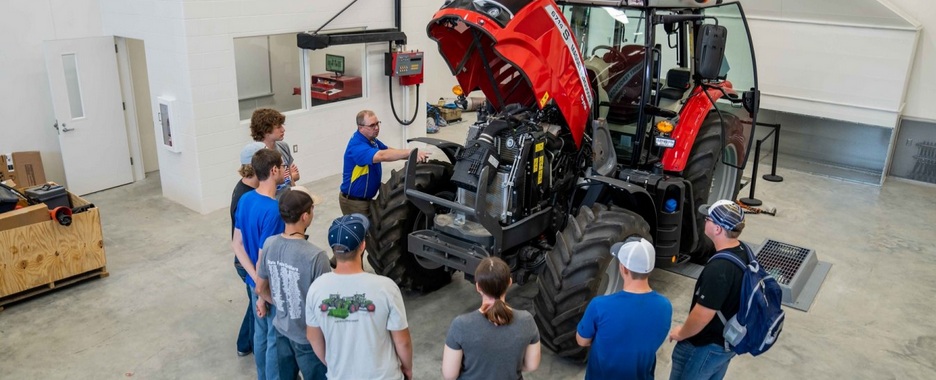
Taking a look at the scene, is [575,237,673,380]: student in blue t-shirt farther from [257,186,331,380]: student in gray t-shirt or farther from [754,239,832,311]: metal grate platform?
[754,239,832,311]: metal grate platform

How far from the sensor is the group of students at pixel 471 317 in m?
2.78

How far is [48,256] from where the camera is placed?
5.34 metres

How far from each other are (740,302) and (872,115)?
6.71m

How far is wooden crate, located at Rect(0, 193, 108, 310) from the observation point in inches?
202

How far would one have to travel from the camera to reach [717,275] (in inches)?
125

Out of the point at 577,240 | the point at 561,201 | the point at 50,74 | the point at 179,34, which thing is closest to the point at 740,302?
the point at 577,240

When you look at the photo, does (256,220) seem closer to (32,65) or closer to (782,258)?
(782,258)

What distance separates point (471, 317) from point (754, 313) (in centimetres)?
139

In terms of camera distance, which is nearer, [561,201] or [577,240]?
[577,240]

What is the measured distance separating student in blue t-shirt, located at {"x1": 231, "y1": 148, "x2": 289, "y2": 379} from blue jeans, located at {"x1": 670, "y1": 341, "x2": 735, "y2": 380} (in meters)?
2.14

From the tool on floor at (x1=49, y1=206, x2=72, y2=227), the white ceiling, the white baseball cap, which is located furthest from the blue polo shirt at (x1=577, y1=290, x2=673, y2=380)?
the white ceiling

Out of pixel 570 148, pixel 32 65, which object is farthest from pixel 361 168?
pixel 32 65

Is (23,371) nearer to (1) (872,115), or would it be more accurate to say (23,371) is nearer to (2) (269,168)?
(2) (269,168)

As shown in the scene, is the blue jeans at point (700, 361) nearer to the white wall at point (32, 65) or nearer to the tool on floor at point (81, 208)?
the tool on floor at point (81, 208)
